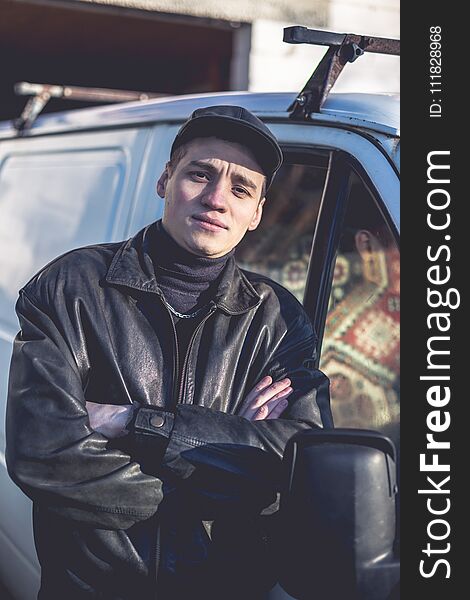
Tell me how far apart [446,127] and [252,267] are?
2.16 meters

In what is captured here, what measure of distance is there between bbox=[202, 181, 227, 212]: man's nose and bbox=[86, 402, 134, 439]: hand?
48 cm

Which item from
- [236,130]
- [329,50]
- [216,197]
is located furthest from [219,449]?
[329,50]

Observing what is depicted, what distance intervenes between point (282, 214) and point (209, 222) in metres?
1.99

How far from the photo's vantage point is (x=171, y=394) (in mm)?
1972

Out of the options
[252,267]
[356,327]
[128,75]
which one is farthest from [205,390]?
[128,75]

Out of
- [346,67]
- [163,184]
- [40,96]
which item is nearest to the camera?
[163,184]

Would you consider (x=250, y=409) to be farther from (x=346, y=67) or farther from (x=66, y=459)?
(x=346, y=67)

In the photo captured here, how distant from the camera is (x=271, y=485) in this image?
180cm

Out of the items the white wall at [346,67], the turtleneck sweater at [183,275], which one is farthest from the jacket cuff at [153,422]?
the white wall at [346,67]

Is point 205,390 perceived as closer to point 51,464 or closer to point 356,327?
point 51,464

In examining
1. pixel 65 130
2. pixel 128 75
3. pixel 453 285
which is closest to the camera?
pixel 453 285

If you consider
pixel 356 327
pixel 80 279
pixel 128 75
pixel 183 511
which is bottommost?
pixel 183 511

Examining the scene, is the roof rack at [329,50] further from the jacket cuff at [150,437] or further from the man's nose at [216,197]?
the jacket cuff at [150,437]

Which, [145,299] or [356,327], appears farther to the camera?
[356,327]
